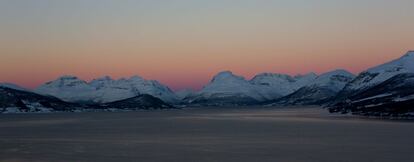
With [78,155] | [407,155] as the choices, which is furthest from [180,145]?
[407,155]

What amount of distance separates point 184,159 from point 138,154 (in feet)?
25.4

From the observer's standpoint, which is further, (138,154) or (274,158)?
(138,154)

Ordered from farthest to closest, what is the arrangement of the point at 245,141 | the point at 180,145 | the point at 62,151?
the point at 245,141 < the point at 180,145 < the point at 62,151

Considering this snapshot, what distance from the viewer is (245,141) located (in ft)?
277

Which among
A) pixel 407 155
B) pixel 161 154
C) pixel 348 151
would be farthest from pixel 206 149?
pixel 407 155

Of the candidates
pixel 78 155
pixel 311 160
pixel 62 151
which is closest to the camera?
pixel 311 160

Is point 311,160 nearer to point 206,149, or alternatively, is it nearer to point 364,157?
point 364,157

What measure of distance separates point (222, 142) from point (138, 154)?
19.3 metres

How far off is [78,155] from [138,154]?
6875 millimetres

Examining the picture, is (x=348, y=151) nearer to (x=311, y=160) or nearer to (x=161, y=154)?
(x=311, y=160)

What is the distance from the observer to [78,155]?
65.8 metres

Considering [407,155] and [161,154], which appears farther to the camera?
[161,154]

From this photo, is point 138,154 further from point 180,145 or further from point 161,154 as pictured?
point 180,145

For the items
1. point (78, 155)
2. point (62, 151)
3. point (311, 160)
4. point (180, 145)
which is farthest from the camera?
point (180, 145)
